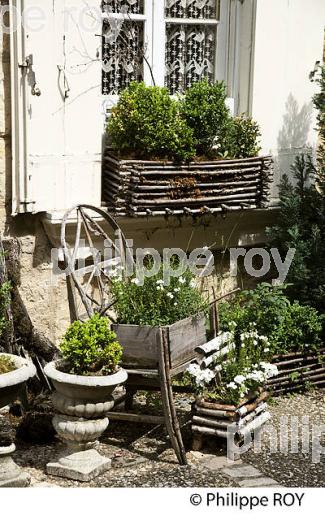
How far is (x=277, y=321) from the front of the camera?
268 inches

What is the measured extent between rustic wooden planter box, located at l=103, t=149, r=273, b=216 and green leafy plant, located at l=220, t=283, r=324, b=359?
0.76 metres

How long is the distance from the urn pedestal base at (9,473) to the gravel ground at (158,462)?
0.13m

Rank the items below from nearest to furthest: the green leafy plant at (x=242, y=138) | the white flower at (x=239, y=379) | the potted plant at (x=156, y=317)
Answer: the potted plant at (x=156, y=317) → the white flower at (x=239, y=379) → the green leafy plant at (x=242, y=138)

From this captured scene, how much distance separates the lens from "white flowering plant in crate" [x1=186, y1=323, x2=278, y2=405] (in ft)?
19.2

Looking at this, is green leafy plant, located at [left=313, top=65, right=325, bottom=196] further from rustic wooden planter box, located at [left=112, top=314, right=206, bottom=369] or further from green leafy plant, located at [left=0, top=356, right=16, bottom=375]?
green leafy plant, located at [left=0, top=356, right=16, bottom=375]

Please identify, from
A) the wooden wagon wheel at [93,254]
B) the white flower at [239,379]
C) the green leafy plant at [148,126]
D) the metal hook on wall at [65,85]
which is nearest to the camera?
the white flower at [239,379]

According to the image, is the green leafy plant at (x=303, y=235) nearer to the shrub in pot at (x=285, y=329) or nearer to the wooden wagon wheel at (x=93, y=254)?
the shrub in pot at (x=285, y=329)

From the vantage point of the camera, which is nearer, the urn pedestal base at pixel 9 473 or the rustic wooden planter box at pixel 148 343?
the urn pedestal base at pixel 9 473

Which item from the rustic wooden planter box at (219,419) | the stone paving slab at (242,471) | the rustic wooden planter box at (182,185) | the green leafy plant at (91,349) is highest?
the rustic wooden planter box at (182,185)

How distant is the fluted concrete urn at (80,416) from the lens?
17.4ft

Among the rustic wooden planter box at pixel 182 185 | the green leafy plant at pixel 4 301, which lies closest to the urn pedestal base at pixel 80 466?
the green leafy plant at pixel 4 301

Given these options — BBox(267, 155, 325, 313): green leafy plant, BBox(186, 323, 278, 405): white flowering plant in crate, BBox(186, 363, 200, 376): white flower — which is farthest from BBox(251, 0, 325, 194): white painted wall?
BBox(186, 363, 200, 376): white flower

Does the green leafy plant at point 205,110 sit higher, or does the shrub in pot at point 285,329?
the green leafy plant at point 205,110

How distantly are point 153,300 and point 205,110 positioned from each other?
1.74 m
